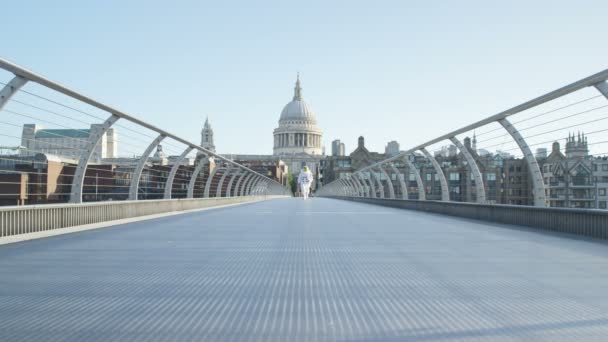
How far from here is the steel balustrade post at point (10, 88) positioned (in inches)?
217

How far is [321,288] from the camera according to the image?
3.76m

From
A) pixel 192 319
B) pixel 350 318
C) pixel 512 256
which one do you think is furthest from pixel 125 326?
pixel 512 256

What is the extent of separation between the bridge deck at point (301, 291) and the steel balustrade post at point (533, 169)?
70.1 inches

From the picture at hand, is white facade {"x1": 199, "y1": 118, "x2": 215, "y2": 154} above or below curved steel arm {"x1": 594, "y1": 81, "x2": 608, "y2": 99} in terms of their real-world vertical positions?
above

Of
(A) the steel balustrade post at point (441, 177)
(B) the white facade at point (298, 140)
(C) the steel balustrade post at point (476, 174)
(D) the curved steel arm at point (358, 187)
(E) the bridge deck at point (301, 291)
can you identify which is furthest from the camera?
(B) the white facade at point (298, 140)

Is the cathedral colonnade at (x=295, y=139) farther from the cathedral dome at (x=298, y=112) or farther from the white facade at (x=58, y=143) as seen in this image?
the white facade at (x=58, y=143)

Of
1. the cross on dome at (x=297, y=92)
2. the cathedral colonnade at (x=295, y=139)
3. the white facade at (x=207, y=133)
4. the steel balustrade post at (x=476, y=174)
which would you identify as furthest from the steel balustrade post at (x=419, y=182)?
the cross on dome at (x=297, y=92)

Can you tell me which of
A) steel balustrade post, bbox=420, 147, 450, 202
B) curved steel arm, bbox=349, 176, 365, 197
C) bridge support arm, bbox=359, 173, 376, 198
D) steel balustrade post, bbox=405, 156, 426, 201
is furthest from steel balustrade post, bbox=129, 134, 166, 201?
curved steel arm, bbox=349, 176, 365, 197

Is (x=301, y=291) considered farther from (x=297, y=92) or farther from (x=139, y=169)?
(x=297, y=92)

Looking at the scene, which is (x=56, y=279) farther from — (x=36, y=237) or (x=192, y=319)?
(x=36, y=237)

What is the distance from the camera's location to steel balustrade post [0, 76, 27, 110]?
18.1 feet

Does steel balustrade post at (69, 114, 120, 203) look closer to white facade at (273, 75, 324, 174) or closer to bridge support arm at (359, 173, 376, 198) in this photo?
bridge support arm at (359, 173, 376, 198)

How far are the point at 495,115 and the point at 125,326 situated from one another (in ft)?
24.7

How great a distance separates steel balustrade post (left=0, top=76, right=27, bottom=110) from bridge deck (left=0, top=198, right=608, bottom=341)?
1480 mm
